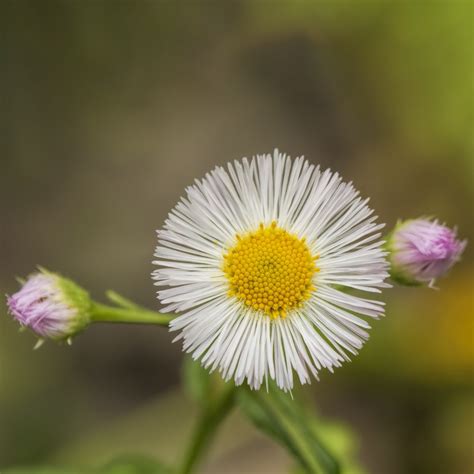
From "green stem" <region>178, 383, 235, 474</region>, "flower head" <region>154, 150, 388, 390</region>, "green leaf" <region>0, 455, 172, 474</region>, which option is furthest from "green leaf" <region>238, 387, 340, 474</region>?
"green leaf" <region>0, 455, 172, 474</region>

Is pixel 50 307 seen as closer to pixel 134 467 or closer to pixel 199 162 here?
pixel 134 467

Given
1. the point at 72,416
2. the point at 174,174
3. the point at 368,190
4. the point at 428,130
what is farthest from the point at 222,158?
the point at 72,416

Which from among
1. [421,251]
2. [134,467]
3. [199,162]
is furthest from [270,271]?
[199,162]

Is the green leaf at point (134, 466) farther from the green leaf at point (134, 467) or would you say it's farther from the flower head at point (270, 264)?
the flower head at point (270, 264)

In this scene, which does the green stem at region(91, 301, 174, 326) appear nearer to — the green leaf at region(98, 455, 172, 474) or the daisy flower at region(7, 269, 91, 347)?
the daisy flower at region(7, 269, 91, 347)

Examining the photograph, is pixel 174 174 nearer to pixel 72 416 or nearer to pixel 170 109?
pixel 170 109

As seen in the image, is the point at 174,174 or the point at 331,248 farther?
the point at 174,174
